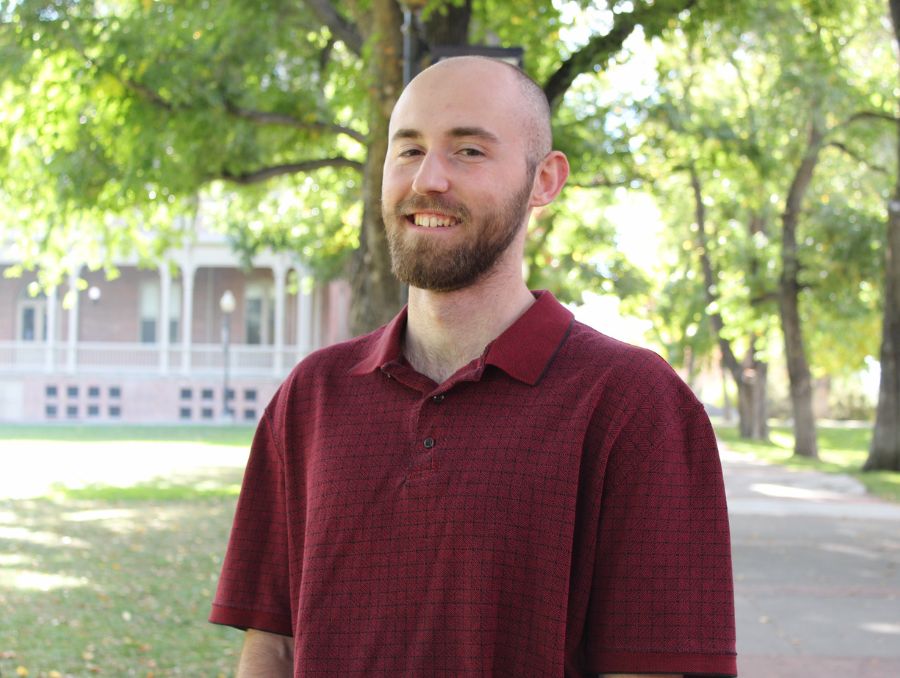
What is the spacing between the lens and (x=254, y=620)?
94.1 inches

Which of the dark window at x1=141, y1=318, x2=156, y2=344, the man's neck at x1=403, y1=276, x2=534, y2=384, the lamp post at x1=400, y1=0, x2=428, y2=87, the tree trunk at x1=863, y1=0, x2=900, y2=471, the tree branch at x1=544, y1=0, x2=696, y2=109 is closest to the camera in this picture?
the man's neck at x1=403, y1=276, x2=534, y2=384

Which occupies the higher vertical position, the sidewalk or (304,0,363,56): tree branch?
(304,0,363,56): tree branch

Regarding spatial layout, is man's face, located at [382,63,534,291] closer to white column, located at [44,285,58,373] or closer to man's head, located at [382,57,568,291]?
man's head, located at [382,57,568,291]

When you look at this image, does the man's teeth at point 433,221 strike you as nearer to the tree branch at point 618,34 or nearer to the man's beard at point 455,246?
the man's beard at point 455,246

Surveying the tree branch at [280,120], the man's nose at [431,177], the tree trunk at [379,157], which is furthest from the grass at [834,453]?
the man's nose at [431,177]

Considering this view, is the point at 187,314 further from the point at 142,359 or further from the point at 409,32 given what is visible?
the point at 409,32

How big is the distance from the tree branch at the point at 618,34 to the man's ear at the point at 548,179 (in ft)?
25.9

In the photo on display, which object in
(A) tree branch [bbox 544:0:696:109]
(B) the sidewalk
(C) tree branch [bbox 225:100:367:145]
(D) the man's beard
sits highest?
(A) tree branch [bbox 544:0:696:109]

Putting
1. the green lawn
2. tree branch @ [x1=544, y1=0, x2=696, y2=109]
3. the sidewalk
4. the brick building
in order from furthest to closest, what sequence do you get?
1. the brick building
2. tree branch @ [x1=544, y1=0, x2=696, y2=109]
3. the green lawn
4. the sidewalk

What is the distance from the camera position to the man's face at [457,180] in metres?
2.19

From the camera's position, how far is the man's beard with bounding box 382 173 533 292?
86.4 inches

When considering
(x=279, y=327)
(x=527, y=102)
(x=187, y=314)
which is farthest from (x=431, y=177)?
(x=279, y=327)

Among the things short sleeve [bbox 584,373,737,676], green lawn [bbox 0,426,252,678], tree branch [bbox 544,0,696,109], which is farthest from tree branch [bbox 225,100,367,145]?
short sleeve [bbox 584,373,737,676]

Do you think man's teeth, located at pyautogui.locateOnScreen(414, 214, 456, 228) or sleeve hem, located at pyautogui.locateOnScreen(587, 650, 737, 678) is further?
man's teeth, located at pyautogui.locateOnScreen(414, 214, 456, 228)
